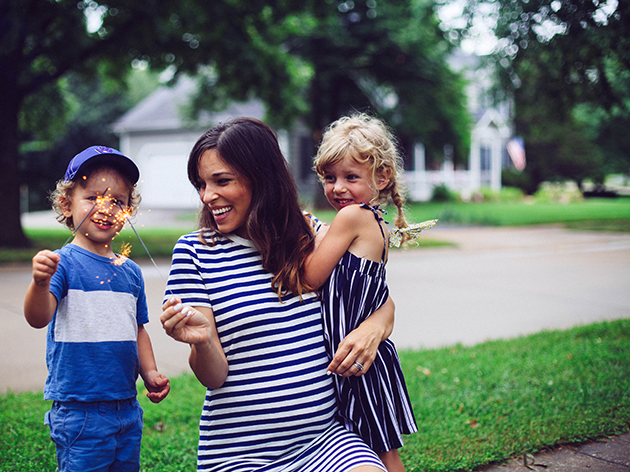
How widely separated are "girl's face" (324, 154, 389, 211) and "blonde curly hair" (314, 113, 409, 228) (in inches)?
0.6

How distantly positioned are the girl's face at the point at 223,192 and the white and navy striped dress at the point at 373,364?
14.2 inches

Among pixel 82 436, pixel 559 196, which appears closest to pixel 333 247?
pixel 82 436

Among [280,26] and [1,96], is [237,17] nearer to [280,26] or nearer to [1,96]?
[280,26]

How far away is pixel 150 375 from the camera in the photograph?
2023mm

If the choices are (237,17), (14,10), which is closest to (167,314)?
(14,10)

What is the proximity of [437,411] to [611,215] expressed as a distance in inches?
868

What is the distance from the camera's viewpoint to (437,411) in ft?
12.4

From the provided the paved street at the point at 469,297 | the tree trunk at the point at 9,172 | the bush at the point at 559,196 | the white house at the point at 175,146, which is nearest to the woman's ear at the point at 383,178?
the paved street at the point at 469,297

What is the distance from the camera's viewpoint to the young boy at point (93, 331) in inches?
73.5

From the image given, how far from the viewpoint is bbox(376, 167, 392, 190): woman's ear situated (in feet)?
7.04

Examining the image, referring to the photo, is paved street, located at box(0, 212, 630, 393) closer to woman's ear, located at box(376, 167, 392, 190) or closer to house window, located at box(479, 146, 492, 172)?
woman's ear, located at box(376, 167, 392, 190)

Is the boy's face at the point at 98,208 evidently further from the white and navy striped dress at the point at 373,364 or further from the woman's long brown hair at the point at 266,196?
the white and navy striped dress at the point at 373,364

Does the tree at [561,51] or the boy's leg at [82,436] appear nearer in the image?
the boy's leg at [82,436]

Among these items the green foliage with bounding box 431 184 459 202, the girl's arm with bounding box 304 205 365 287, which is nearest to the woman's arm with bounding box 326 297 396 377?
the girl's arm with bounding box 304 205 365 287
